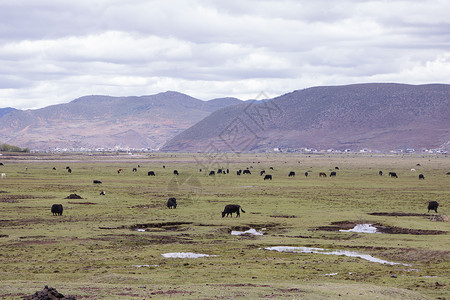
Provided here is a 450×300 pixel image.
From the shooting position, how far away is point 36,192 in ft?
173

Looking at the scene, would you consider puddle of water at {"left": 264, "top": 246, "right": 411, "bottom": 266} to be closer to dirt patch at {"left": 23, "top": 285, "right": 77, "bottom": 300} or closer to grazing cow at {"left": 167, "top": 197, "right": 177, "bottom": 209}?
dirt patch at {"left": 23, "top": 285, "right": 77, "bottom": 300}

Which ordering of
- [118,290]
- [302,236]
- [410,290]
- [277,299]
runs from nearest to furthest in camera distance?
[277,299] → [118,290] → [410,290] → [302,236]

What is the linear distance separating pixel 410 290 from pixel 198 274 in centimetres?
657

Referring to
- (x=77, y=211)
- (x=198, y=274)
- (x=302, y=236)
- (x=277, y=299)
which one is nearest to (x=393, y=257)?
(x=302, y=236)

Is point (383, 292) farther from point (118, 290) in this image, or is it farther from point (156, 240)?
point (156, 240)

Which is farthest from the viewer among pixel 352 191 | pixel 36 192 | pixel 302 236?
pixel 352 191

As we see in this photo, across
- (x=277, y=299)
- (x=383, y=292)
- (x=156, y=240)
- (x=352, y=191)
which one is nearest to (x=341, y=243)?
(x=156, y=240)

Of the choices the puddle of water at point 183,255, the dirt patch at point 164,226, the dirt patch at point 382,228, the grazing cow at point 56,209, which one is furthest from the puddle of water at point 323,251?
the grazing cow at point 56,209

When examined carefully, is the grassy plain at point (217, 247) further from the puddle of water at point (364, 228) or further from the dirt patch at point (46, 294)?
the dirt patch at point (46, 294)

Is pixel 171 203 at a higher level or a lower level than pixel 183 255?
higher

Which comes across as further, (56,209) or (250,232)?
(56,209)

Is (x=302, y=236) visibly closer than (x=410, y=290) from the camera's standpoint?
No

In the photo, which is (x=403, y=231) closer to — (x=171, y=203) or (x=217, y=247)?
(x=217, y=247)

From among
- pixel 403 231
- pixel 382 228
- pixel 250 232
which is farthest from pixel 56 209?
pixel 403 231
